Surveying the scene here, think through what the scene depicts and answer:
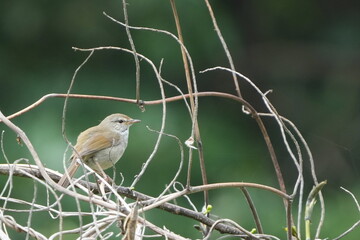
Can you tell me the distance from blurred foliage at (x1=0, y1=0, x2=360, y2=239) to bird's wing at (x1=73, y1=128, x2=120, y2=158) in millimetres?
2274

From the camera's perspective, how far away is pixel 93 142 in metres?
4.20

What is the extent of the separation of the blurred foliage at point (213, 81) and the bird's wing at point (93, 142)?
227 cm

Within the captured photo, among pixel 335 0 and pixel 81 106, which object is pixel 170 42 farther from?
pixel 335 0

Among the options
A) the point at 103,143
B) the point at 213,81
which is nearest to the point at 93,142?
the point at 103,143

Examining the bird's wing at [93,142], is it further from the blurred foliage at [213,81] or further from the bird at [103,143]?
the blurred foliage at [213,81]

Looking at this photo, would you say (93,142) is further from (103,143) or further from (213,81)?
(213,81)

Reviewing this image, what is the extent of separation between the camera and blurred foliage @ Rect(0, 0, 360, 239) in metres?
7.63

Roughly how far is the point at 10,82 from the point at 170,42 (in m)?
1.68

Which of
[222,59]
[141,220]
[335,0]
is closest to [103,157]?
[141,220]

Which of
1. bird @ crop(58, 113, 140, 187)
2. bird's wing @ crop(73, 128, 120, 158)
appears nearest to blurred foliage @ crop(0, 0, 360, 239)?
bird @ crop(58, 113, 140, 187)

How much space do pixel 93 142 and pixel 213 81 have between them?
517 centimetres

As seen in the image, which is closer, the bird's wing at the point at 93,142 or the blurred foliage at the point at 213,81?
the bird's wing at the point at 93,142

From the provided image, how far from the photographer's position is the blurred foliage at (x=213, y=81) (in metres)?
7.63

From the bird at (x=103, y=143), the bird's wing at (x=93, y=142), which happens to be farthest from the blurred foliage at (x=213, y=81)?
the bird's wing at (x=93, y=142)
